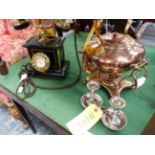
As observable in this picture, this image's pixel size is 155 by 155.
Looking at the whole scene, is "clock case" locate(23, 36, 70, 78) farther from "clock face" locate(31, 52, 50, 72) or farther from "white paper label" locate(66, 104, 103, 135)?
"white paper label" locate(66, 104, 103, 135)

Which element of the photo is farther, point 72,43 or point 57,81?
point 72,43

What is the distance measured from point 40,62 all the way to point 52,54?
0.08 metres

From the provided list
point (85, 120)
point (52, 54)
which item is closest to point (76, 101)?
point (85, 120)

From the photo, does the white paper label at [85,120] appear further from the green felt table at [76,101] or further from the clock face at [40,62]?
the clock face at [40,62]

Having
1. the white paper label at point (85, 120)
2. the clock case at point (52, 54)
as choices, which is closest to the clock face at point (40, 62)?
the clock case at point (52, 54)

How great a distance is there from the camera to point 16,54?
1.29 m

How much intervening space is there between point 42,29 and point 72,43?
1.54 feet

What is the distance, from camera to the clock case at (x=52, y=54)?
3.00ft

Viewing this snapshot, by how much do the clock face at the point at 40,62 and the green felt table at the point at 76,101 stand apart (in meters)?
0.07
